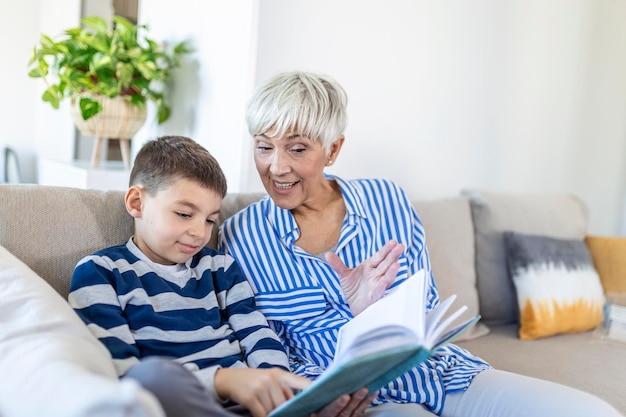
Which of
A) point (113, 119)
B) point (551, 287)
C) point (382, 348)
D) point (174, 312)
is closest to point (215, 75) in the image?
point (113, 119)

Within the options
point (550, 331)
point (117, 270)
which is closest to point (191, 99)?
point (117, 270)

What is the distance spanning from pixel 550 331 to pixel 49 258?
162 cm

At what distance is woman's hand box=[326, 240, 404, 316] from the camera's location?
1492 millimetres

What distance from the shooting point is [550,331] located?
91.3 inches

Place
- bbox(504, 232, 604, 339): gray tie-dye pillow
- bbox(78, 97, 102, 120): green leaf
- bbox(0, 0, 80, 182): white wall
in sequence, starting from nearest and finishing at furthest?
bbox(504, 232, 604, 339): gray tie-dye pillow
bbox(78, 97, 102, 120): green leaf
bbox(0, 0, 80, 182): white wall

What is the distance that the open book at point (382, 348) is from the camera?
1007 mm

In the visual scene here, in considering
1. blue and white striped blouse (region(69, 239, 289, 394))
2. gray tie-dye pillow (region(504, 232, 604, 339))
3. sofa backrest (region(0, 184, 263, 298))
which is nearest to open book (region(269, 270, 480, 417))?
blue and white striped blouse (region(69, 239, 289, 394))

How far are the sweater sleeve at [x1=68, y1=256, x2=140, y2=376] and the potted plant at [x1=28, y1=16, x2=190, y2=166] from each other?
47.9 inches

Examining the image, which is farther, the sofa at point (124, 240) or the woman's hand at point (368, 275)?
the woman's hand at point (368, 275)

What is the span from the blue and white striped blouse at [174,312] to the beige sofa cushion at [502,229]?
112 centimetres

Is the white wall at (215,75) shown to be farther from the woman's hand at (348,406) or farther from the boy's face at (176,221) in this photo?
the woman's hand at (348,406)

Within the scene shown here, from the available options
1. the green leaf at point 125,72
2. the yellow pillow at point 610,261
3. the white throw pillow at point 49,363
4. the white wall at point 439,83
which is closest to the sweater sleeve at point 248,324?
the white throw pillow at point 49,363

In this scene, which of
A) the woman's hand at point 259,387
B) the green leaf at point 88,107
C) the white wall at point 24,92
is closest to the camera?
the woman's hand at point 259,387

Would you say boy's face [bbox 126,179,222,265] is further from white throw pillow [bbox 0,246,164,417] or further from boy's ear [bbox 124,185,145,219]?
white throw pillow [bbox 0,246,164,417]
